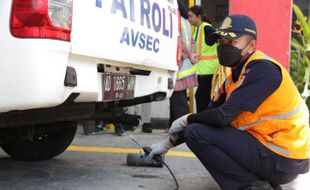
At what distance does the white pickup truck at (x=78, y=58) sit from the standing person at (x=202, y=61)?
1.88m

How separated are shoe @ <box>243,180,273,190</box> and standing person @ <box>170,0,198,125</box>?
9.69 ft

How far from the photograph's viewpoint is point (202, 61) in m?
6.19

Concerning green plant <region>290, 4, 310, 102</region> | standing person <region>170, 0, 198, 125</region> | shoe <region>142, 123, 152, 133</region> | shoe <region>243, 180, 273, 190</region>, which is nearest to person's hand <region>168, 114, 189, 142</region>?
shoe <region>243, 180, 273, 190</region>

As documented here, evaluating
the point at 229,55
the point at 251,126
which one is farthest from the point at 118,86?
the point at 251,126

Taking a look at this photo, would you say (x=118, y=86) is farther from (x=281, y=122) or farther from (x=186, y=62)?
(x=186, y=62)

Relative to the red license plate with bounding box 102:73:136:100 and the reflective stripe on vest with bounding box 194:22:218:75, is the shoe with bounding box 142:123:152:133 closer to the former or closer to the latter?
the reflective stripe on vest with bounding box 194:22:218:75

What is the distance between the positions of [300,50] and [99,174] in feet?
14.6

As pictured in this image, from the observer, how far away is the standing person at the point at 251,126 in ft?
9.86

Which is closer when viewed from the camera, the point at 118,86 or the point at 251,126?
the point at 251,126

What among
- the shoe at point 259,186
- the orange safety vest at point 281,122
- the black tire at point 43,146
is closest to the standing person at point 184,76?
the black tire at point 43,146

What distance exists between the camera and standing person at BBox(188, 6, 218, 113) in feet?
20.2

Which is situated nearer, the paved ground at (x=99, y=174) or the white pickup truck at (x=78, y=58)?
the white pickup truck at (x=78, y=58)

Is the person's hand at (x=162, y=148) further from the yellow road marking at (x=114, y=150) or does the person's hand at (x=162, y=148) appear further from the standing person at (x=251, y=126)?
the yellow road marking at (x=114, y=150)

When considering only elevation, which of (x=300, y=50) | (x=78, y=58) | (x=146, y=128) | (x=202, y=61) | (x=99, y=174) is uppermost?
(x=300, y=50)
